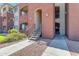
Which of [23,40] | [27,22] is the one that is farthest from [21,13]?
[23,40]

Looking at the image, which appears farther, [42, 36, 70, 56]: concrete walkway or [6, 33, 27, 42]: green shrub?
[6, 33, 27, 42]: green shrub

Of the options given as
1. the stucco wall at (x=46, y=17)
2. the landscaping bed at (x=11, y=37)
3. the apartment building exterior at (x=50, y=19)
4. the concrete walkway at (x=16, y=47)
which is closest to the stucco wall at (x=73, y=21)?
the apartment building exterior at (x=50, y=19)

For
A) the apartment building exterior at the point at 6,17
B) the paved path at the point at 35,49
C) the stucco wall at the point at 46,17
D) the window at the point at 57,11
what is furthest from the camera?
the apartment building exterior at the point at 6,17

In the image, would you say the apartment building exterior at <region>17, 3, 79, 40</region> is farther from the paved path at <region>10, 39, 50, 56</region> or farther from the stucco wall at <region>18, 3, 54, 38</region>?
the paved path at <region>10, 39, 50, 56</region>

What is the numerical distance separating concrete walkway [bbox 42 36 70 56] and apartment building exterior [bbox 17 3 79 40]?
0.16m

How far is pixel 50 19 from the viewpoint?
15.9 feet

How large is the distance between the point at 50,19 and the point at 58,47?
791mm

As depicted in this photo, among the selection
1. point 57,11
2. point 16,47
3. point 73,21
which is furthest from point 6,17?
point 73,21

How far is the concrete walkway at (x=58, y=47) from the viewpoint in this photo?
4.59m

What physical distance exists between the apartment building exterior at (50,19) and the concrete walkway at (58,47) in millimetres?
159

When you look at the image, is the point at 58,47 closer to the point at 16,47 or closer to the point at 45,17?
the point at 45,17

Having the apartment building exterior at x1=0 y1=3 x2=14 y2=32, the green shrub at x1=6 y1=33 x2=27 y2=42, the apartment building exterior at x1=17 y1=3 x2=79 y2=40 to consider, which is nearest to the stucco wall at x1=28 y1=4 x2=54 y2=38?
the apartment building exterior at x1=17 y1=3 x2=79 y2=40

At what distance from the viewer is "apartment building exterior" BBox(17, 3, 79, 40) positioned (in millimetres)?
4746

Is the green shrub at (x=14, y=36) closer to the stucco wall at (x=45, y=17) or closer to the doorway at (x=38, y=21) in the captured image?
the stucco wall at (x=45, y=17)
